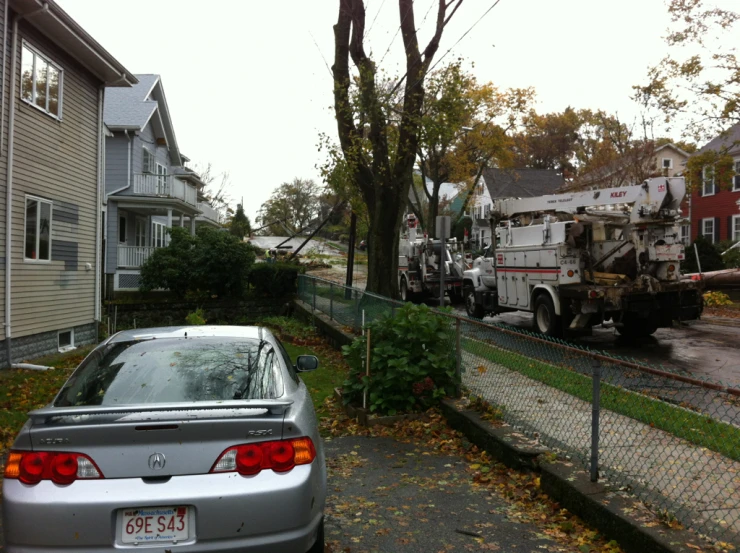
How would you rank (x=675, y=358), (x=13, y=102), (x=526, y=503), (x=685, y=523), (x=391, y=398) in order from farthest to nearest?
(x=13, y=102) → (x=675, y=358) → (x=391, y=398) → (x=526, y=503) → (x=685, y=523)

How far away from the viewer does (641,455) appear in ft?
16.2

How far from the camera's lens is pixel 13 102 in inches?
509

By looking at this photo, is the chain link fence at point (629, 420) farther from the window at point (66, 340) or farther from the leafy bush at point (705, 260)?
the leafy bush at point (705, 260)

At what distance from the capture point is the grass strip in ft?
16.6

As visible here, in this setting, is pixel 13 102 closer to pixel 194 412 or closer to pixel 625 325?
pixel 194 412

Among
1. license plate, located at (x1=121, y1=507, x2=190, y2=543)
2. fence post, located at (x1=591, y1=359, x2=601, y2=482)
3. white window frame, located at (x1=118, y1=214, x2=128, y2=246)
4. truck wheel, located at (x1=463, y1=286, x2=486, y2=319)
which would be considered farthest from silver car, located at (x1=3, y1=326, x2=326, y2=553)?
white window frame, located at (x1=118, y1=214, x2=128, y2=246)

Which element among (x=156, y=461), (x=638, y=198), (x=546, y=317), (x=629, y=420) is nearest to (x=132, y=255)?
(x=546, y=317)

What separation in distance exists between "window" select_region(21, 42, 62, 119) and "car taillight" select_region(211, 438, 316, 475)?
40.4 feet

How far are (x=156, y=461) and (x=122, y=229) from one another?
91.5ft

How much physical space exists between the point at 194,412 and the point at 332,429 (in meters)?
4.50

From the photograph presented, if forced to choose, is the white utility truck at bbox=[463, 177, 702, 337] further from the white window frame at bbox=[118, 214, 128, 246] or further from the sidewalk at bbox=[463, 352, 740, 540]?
the white window frame at bbox=[118, 214, 128, 246]

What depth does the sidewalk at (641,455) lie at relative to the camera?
4.25 metres

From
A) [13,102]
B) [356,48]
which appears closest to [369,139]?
[356,48]

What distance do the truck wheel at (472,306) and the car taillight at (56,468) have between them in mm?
15203
